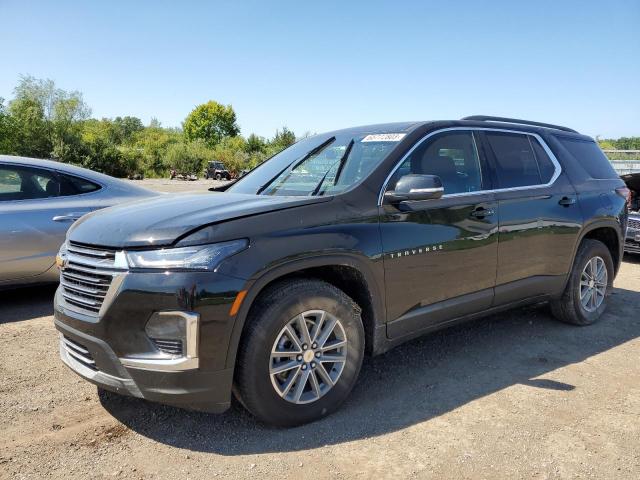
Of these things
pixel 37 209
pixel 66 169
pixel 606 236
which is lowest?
pixel 606 236

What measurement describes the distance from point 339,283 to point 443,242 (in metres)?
0.83

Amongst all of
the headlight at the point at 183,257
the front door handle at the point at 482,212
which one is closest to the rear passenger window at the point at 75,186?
the headlight at the point at 183,257

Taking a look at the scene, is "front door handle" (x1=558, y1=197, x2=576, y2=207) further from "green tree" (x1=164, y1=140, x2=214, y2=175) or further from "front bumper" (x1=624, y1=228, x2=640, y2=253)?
"green tree" (x1=164, y1=140, x2=214, y2=175)

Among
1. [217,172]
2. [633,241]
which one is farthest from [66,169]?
[217,172]

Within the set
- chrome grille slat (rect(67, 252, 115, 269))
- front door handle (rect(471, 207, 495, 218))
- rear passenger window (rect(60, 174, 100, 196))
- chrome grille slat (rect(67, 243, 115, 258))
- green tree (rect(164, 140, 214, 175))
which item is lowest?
chrome grille slat (rect(67, 252, 115, 269))

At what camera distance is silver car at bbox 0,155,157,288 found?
487 cm

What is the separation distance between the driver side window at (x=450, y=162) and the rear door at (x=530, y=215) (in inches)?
8.4

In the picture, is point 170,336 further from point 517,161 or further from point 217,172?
point 217,172

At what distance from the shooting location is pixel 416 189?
3152 mm

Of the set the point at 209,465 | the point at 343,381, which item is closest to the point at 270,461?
the point at 209,465

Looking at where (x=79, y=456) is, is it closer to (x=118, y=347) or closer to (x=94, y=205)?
(x=118, y=347)

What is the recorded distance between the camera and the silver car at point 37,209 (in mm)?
4871

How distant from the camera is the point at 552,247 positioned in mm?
4340

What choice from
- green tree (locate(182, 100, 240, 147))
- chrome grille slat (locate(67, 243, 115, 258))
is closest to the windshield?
chrome grille slat (locate(67, 243, 115, 258))
